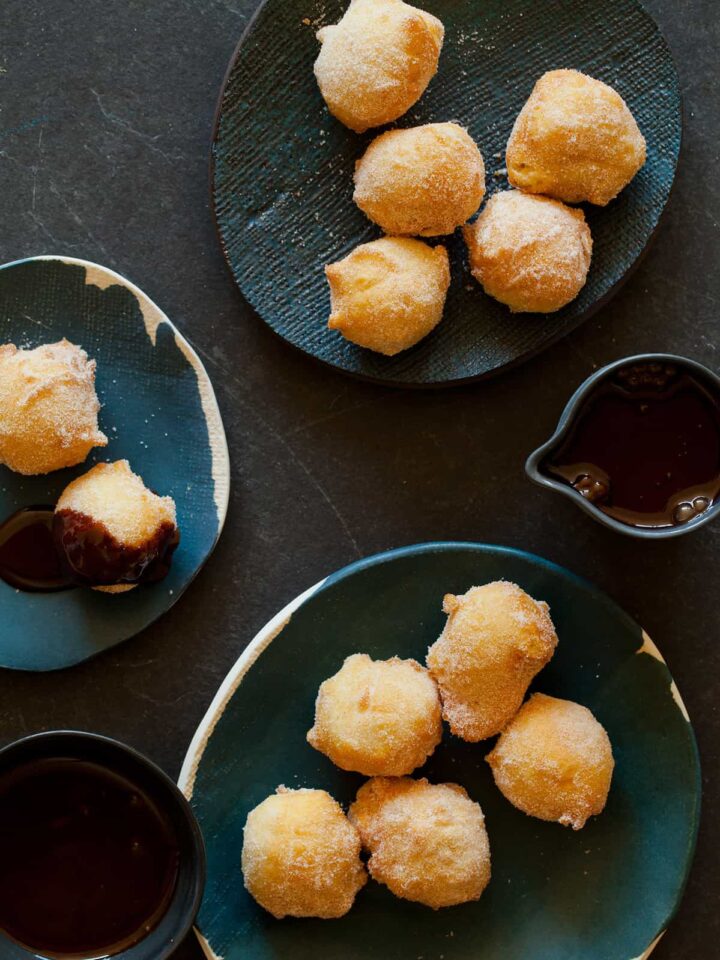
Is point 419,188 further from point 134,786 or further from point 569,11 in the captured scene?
point 134,786

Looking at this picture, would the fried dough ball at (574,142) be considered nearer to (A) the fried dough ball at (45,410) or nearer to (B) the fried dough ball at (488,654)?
(B) the fried dough ball at (488,654)

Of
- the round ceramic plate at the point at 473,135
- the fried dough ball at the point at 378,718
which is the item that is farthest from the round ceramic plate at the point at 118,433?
the fried dough ball at the point at 378,718

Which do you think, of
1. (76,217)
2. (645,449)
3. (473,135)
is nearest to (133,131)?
(76,217)

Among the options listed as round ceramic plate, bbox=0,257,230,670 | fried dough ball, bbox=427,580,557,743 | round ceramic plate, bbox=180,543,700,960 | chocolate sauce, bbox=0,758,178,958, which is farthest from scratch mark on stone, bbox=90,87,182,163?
chocolate sauce, bbox=0,758,178,958

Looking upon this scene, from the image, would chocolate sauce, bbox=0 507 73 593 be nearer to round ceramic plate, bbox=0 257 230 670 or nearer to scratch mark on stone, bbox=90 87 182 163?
round ceramic plate, bbox=0 257 230 670

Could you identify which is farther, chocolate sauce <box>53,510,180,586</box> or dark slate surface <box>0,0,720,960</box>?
dark slate surface <box>0,0,720,960</box>

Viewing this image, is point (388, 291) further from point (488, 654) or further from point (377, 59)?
point (488, 654)
